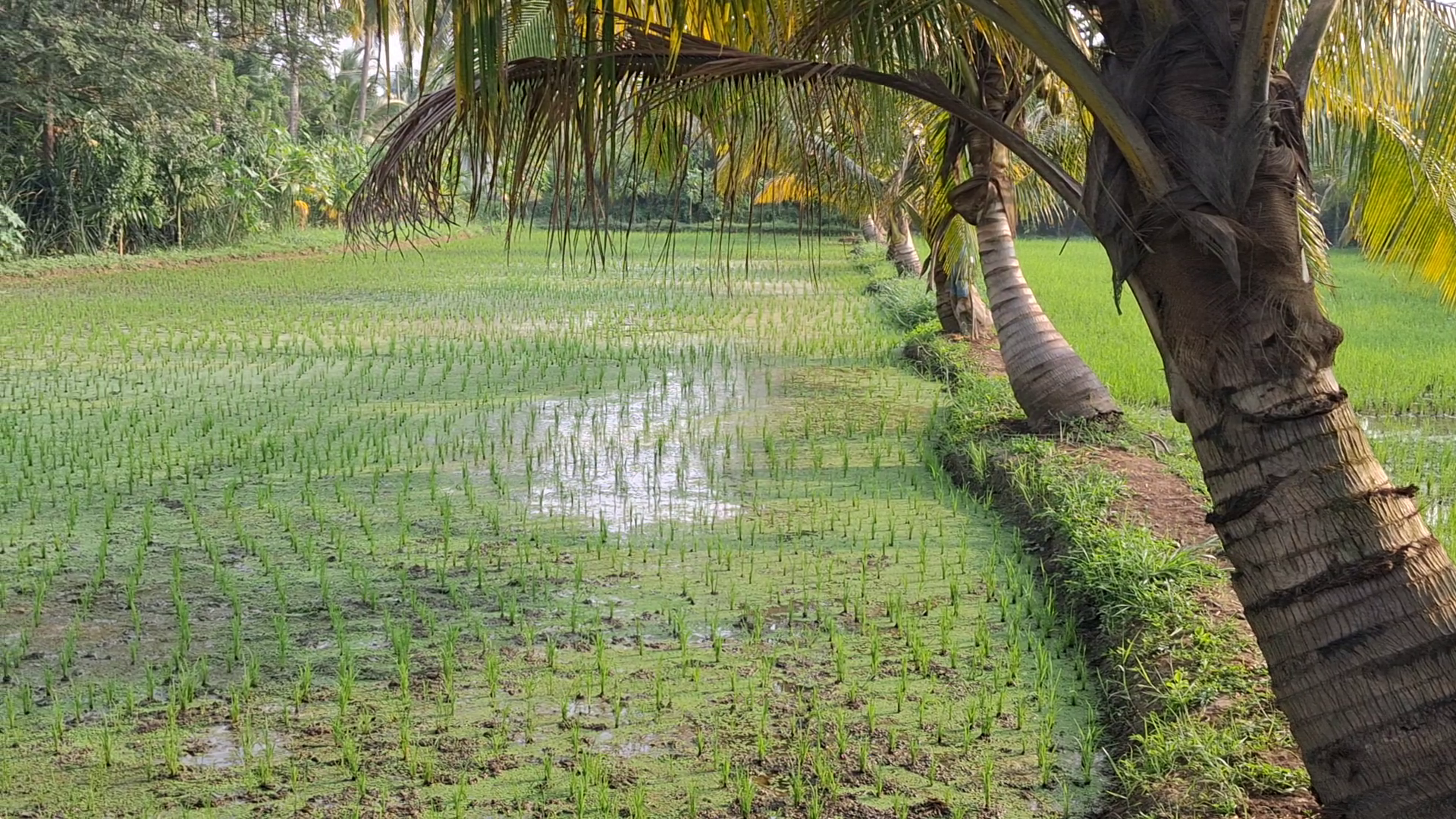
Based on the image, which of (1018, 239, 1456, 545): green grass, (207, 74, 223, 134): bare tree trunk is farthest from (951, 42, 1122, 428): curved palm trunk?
(207, 74, 223, 134): bare tree trunk

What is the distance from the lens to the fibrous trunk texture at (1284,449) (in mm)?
2438

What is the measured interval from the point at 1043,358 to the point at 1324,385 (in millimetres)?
4391

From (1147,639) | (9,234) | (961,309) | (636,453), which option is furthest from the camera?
(9,234)

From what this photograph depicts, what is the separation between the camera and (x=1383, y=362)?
973cm

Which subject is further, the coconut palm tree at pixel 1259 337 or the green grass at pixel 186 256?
the green grass at pixel 186 256

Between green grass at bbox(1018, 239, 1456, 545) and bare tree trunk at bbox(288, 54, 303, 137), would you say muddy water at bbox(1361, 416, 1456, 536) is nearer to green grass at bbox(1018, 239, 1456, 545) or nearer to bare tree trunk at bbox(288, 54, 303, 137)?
green grass at bbox(1018, 239, 1456, 545)

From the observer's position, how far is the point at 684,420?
26.7ft

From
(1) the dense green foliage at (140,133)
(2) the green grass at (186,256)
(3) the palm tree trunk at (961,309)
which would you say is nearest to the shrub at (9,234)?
(2) the green grass at (186,256)

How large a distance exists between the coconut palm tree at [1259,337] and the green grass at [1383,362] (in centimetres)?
64

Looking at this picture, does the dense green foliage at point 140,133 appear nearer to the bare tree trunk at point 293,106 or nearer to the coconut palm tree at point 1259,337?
the bare tree trunk at point 293,106

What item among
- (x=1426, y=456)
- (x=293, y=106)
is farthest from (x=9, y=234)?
(x=1426, y=456)

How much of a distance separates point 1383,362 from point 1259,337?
813cm

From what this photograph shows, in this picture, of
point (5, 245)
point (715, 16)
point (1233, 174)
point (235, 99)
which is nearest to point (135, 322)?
point (5, 245)

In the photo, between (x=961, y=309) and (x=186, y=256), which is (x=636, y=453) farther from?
(x=186, y=256)
